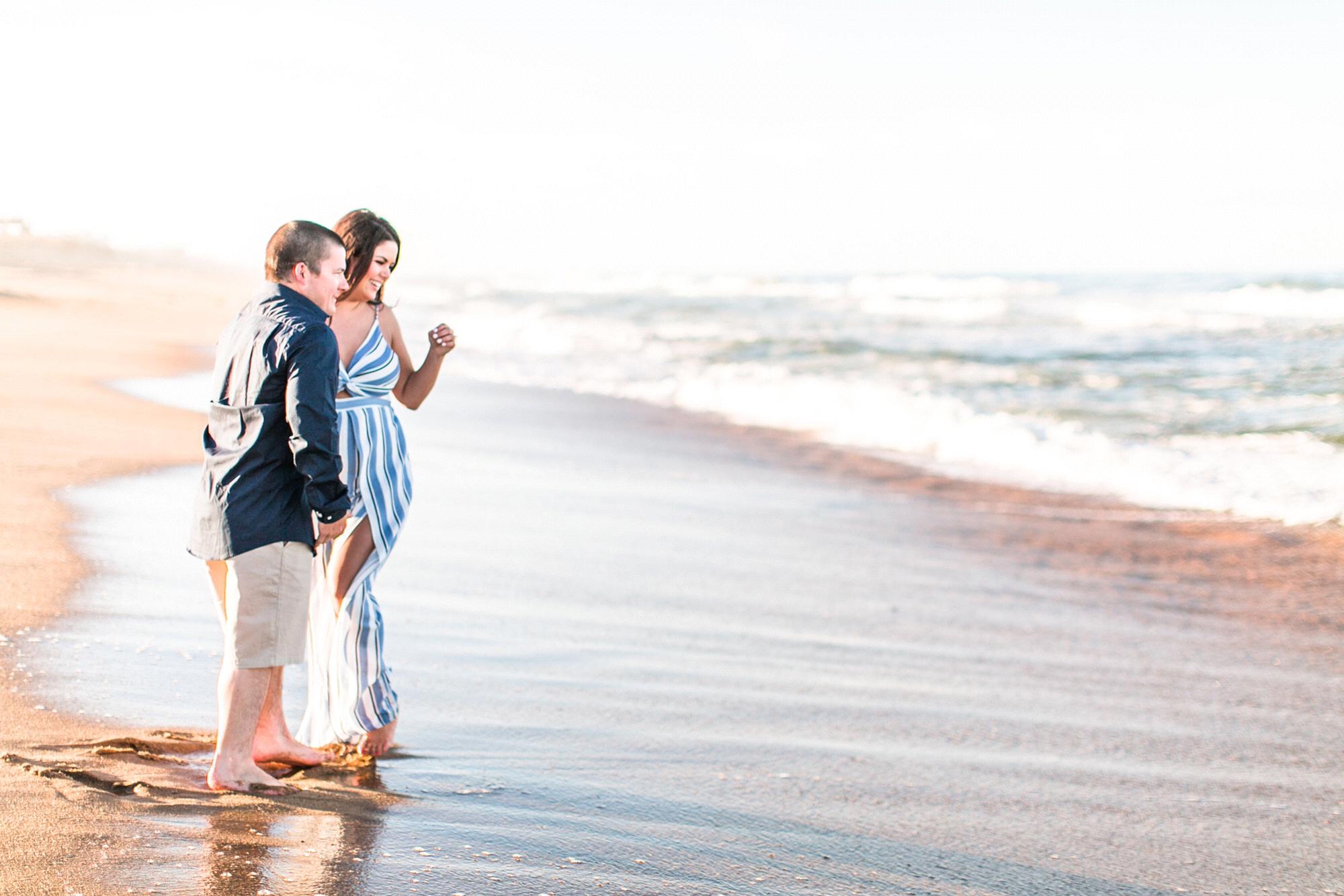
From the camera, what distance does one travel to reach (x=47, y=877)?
258 cm

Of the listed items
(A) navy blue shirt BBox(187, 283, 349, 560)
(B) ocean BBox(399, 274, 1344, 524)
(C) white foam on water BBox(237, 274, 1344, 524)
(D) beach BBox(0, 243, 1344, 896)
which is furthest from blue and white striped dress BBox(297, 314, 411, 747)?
(C) white foam on water BBox(237, 274, 1344, 524)

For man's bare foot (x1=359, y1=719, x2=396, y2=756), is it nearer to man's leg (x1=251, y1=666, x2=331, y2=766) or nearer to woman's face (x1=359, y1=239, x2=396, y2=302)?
man's leg (x1=251, y1=666, x2=331, y2=766)

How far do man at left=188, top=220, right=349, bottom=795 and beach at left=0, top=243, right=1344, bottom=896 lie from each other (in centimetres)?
30

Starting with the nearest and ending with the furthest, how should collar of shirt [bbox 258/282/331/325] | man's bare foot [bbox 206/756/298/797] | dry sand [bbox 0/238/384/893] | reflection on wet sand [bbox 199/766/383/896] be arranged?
reflection on wet sand [bbox 199/766/383/896]
dry sand [bbox 0/238/384/893]
collar of shirt [bbox 258/282/331/325]
man's bare foot [bbox 206/756/298/797]

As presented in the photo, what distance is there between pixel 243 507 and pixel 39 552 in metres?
2.96

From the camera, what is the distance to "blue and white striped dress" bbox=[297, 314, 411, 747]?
12.1 ft

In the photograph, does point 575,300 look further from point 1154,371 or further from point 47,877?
point 47,877

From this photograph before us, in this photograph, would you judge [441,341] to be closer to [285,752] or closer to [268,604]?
[268,604]

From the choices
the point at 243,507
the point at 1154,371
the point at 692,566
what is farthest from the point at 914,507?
the point at 1154,371

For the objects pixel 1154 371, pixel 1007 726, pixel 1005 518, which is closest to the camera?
pixel 1007 726

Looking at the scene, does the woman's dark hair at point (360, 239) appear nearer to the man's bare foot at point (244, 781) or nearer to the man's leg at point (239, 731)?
the man's leg at point (239, 731)

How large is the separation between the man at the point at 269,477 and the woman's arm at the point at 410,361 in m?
0.64

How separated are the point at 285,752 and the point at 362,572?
1.82 ft

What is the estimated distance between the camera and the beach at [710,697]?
10.2ft
